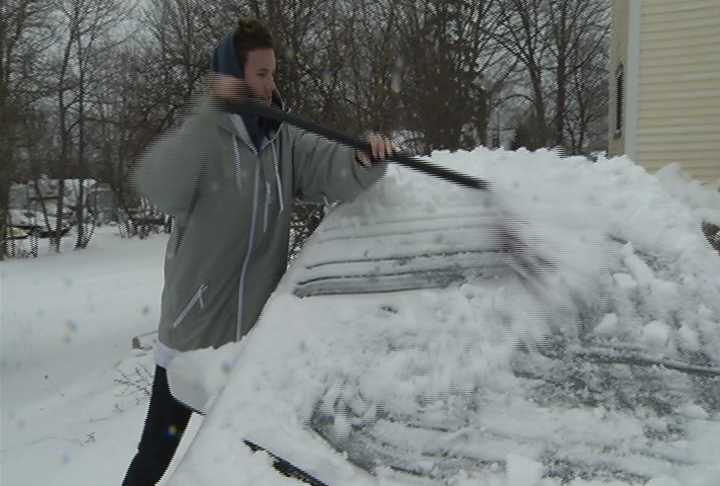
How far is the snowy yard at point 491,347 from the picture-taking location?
1380 millimetres

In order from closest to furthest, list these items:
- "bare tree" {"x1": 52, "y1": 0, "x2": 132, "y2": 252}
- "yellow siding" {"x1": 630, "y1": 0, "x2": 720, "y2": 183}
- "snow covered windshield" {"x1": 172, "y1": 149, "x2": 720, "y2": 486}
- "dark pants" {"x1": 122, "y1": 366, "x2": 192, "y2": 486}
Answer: "snow covered windshield" {"x1": 172, "y1": 149, "x2": 720, "y2": 486}
"dark pants" {"x1": 122, "y1": 366, "x2": 192, "y2": 486}
"yellow siding" {"x1": 630, "y1": 0, "x2": 720, "y2": 183}
"bare tree" {"x1": 52, "y1": 0, "x2": 132, "y2": 252}

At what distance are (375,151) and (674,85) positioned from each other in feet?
25.8

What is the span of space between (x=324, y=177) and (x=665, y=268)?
100cm

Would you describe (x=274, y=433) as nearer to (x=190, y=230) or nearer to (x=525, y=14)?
(x=190, y=230)

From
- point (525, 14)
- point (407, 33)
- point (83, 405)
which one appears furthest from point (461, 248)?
point (525, 14)

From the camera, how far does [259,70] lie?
2076mm

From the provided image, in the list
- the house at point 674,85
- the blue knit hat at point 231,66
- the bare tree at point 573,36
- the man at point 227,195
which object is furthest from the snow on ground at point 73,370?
the bare tree at point 573,36

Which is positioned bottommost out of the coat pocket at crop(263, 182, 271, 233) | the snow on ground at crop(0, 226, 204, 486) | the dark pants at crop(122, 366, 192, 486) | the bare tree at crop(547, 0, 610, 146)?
the snow on ground at crop(0, 226, 204, 486)

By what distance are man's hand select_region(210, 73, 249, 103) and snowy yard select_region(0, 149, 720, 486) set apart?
0.45 metres

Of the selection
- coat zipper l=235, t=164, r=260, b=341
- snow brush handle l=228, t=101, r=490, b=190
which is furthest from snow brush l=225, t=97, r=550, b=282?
coat zipper l=235, t=164, r=260, b=341

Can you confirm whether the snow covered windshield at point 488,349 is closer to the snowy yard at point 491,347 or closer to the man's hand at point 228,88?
the snowy yard at point 491,347

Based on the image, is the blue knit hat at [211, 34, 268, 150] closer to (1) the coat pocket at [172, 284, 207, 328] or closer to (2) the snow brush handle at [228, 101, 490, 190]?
(2) the snow brush handle at [228, 101, 490, 190]

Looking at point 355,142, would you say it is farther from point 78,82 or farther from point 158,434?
point 78,82

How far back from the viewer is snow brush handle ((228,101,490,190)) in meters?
1.97
